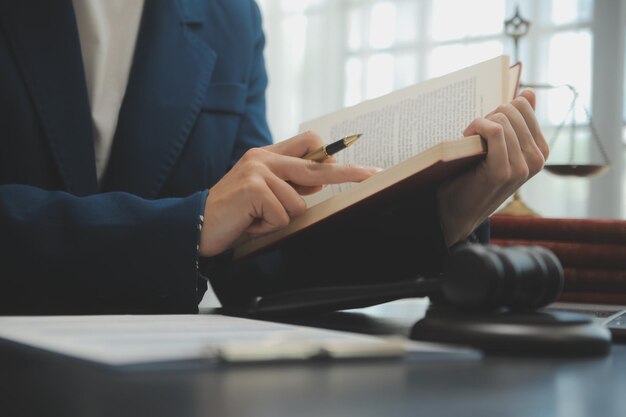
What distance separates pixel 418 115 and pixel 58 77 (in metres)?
0.50

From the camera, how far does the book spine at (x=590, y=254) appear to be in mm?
1384

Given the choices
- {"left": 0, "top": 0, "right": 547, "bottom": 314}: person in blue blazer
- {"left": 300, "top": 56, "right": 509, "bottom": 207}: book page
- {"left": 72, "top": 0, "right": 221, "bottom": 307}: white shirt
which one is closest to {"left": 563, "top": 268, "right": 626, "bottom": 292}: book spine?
{"left": 0, "top": 0, "right": 547, "bottom": 314}: person in blue blazer

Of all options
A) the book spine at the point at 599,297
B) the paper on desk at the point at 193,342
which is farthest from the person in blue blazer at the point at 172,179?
the book spine at the point at 599,297

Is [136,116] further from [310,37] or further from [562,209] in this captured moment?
[310,37]

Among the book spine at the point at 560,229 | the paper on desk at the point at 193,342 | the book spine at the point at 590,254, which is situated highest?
the paper on desk at the point at 193,342

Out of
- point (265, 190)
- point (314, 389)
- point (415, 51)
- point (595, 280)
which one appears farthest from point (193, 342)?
point (415, 51)

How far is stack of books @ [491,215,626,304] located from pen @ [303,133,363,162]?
0.70 metres

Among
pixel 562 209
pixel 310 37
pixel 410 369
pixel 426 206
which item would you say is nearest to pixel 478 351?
pixel 410 369

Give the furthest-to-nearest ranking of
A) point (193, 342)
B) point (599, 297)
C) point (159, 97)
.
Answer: point (599, 297) → point (159, 97) → point (193, 342)

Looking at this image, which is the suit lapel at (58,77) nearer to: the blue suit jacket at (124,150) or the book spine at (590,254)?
the blue suit jacket at (124,150)

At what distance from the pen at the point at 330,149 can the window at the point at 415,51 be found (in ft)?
7.68

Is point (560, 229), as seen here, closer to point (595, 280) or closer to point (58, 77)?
point (595, 280)

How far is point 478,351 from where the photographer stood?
18.9 inches

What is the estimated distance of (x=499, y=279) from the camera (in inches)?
19.6
